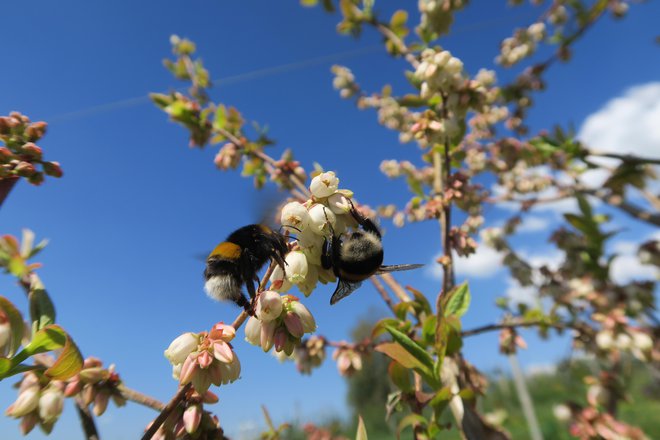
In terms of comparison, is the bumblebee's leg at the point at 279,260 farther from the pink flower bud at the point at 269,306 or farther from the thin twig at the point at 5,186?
the thin twig at the point at 5,186

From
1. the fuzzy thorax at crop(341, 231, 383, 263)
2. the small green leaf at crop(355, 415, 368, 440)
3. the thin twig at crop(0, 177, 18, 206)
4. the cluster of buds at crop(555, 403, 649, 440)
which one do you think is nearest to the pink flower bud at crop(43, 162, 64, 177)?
the thin twig at crop(0, 177, 18, 206)

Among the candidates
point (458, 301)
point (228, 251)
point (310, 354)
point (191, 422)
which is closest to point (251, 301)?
point (228, 251)

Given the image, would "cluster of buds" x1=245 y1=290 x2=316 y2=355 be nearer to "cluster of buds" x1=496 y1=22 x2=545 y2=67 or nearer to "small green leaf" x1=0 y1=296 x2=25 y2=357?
"small green leaf" x1=0 y1=296 x2=25 y2=357

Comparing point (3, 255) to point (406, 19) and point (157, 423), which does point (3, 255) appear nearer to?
point (157, 423)

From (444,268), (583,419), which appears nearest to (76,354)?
(444,268)

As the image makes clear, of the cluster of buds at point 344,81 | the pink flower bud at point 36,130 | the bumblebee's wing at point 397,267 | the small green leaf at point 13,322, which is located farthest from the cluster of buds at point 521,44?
the small green leaf at point 13,322
